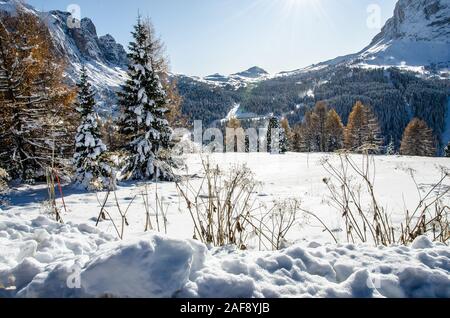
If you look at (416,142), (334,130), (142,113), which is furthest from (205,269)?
(416,142)

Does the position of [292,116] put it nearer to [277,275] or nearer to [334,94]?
[334,94]

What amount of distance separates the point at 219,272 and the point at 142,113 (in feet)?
39.3

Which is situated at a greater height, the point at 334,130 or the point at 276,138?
the point at 334,130

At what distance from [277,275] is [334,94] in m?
175

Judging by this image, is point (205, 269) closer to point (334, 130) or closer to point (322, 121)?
point (322, 121)

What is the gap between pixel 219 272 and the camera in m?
2.07

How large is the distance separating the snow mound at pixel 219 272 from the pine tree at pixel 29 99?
9472 mm

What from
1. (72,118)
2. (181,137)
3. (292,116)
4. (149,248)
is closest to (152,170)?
(181,137)

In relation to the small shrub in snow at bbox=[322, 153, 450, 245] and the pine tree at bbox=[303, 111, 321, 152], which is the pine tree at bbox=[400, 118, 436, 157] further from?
the small shrub in snow at bbox=[322, 153, 450, 245]

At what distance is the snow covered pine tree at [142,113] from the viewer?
12.8 m

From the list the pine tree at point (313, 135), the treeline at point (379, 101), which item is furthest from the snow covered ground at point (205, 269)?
the treeline at point (379, 101)

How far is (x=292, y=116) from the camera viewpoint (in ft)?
477

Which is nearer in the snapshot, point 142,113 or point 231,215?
point 231,215

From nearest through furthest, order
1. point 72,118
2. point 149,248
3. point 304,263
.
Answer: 1. point 149,248
2. point 304,263
3. point 72,118
